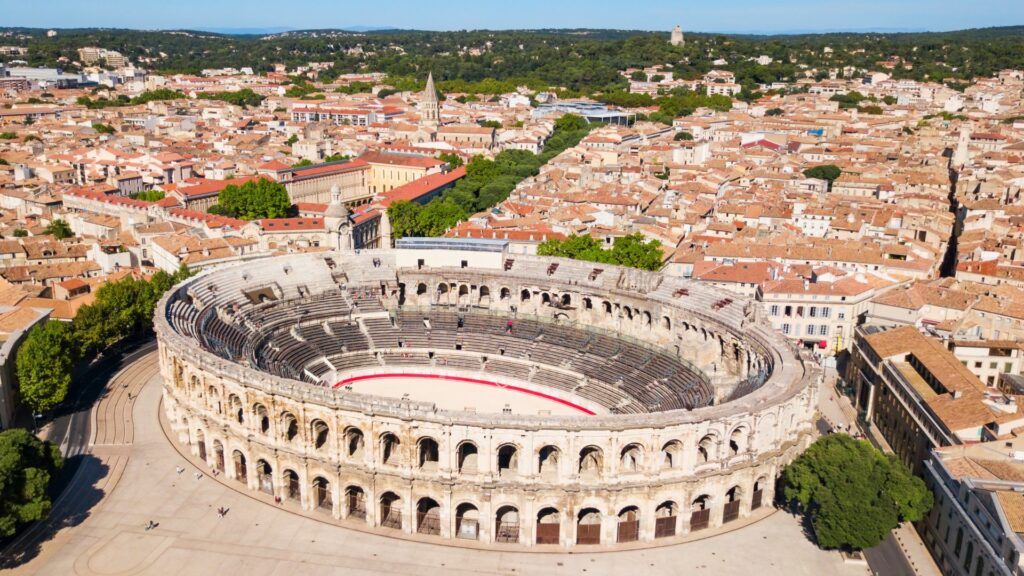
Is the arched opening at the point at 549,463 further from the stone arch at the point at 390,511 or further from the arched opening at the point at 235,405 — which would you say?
the arched opening at the point at 235,405

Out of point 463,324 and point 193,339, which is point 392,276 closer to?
point 463,324

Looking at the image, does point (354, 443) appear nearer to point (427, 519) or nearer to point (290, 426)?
point (290, 426)

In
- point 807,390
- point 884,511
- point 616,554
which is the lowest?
point 616,554

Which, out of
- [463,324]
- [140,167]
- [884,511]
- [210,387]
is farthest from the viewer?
[140,167]

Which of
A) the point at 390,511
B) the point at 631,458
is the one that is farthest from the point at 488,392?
the point at 390,511

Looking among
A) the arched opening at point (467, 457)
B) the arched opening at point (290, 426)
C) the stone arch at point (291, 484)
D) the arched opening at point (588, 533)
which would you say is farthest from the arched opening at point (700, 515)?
the arched opening at point (290, 426)

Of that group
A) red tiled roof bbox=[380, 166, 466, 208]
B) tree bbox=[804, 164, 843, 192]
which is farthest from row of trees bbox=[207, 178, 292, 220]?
tree bbox=[804, 164, 843, 192]

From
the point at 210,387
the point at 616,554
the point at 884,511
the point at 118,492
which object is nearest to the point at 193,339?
the point at 210,387
